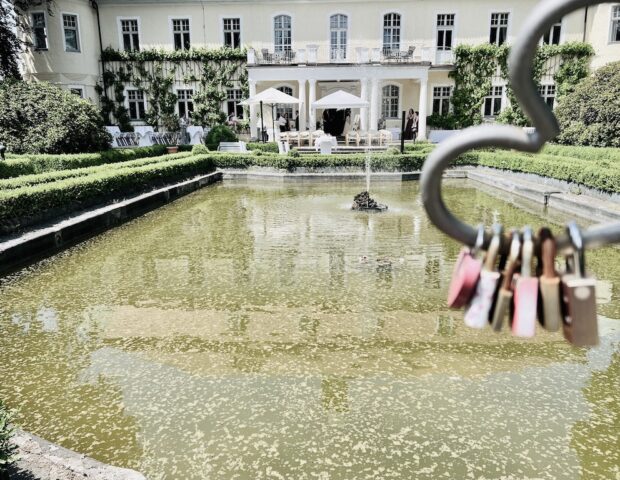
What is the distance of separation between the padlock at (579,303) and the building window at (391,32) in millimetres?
26635

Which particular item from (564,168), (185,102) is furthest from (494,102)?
(185,102)

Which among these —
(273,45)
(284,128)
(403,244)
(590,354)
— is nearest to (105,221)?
(403,244)

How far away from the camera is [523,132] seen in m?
0.94

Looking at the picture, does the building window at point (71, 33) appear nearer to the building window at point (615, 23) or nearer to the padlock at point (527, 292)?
the building window at point (615, 23)

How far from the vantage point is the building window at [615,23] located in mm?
23078

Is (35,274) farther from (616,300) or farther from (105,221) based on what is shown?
(616,300)

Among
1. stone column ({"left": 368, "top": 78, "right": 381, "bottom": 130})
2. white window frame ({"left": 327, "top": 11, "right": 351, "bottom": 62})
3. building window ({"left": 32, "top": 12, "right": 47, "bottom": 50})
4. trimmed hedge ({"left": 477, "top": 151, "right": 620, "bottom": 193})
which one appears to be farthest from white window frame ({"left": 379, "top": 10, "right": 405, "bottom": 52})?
building window ({"left": 32, "top": 12, "right": 47, "bottom": 50})

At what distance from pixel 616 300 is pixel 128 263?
6.61 meters

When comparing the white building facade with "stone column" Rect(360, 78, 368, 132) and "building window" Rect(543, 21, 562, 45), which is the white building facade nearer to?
"building window" Rect(543, 21, 562, 45)

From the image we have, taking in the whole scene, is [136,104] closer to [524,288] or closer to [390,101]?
[390,101]

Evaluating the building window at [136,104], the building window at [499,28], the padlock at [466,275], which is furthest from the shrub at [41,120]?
the building window at [499,28]

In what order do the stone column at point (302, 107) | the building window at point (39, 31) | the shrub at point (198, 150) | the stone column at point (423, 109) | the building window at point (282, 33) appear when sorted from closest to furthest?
the shrub at point (198, 150)
the building window at point (39, 31)
the stone column at point (423, 109)
the stone column at point (302, 107)
the building window at point (282, 33)

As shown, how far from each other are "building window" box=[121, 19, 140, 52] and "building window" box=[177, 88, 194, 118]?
3129 mm

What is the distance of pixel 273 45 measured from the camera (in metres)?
26.0
